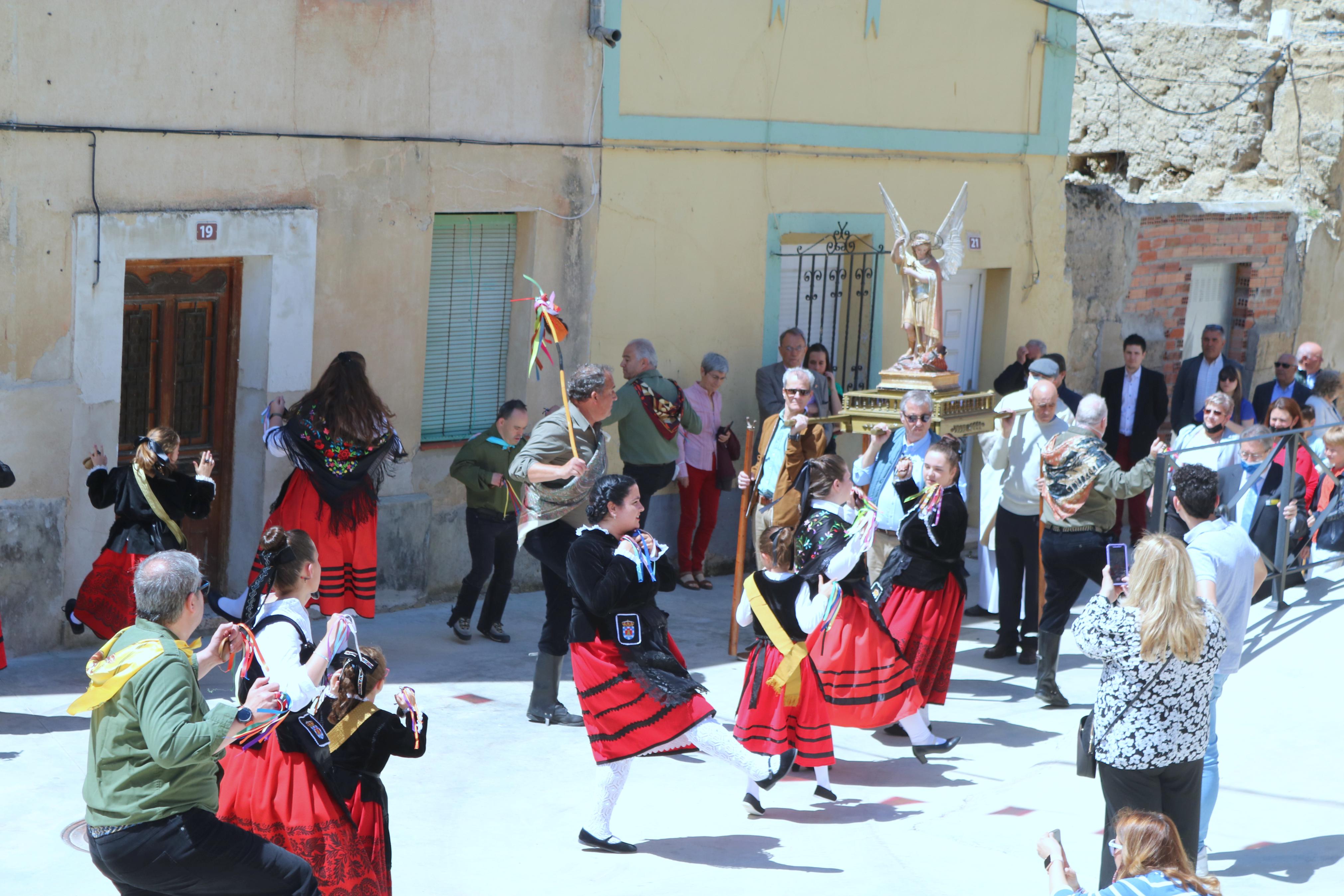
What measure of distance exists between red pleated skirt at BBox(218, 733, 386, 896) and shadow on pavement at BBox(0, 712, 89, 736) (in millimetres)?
2633

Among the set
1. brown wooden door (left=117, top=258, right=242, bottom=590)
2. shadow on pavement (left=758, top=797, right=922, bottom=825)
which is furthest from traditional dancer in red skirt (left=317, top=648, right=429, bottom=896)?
brown wooden door (left=117, top=258, right=242, bottom=590)

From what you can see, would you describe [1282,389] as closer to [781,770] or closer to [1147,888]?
[781,770]

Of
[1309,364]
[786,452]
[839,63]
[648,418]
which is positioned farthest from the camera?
[1309,364]

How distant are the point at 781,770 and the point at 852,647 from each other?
719mm

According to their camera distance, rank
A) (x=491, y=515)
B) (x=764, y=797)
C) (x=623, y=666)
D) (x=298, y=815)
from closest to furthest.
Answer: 1. (x=298, y=815)
2. (x=623, y=666)
3. (x=764, y=797)
4. (x=491, y=515)

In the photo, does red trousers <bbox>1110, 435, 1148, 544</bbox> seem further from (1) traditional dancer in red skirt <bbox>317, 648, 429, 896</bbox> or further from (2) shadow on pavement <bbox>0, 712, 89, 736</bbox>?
(1) traditional dancer in red skirt <bbox>317, 648, 429, 896</bbox>

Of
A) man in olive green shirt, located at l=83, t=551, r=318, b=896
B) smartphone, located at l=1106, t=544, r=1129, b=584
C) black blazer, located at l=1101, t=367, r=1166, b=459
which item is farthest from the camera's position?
black blazer, located at l=1101, t=367, r=1166, b=459

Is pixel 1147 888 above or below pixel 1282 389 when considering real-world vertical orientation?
below

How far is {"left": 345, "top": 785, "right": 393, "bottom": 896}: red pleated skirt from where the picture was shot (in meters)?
4.80

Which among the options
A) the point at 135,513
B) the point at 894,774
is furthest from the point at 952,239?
the point at 135,513

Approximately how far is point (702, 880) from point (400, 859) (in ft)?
3.86

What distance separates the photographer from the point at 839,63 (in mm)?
11547

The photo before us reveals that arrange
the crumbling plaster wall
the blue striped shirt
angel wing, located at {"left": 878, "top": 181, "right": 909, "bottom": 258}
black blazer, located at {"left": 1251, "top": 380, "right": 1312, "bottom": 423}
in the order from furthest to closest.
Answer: the crumbling plaster wall < black blazer, located at {"left": 1251, "top": 380, "right": 1312, "bottom": 423} < angel wing, located at {"left": 878, "top": 181, "right": 909, "bottom": 258} < the blue striped shirt

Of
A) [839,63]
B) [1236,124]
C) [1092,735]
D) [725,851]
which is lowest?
[725,851]
